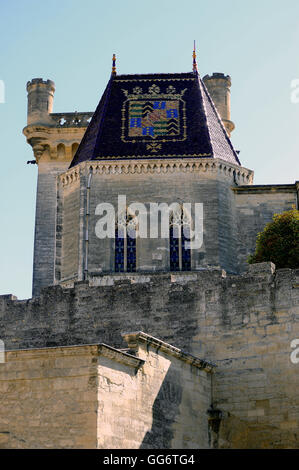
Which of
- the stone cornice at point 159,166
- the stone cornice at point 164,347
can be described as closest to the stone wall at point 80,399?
the stone cornice at point 164,347

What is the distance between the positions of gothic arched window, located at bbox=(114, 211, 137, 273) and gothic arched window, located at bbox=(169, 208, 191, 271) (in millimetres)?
1219

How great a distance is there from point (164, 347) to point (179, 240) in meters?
13.6

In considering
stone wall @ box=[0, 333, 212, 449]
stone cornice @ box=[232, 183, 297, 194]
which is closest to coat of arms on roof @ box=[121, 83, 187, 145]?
stone cornice @ box=[232, 183, 297, 194]

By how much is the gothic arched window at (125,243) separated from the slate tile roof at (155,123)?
2.20 meters

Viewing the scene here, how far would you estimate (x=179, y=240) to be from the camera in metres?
30.9

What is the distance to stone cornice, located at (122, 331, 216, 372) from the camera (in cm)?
1667

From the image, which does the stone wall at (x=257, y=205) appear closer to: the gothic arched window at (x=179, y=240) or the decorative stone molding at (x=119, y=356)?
the gothic arched window at (x=179, y=240)

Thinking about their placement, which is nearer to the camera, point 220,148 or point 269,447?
point 269,447

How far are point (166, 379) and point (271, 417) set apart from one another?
9.16 feet

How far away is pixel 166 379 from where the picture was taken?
1741 centimetres

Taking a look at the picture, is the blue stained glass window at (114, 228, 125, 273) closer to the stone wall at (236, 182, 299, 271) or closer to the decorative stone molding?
the stone wall at (236, 182, 299, 271)

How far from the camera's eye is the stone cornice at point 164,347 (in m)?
16.7

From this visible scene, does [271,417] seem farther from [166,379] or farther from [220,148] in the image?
[220,148]
